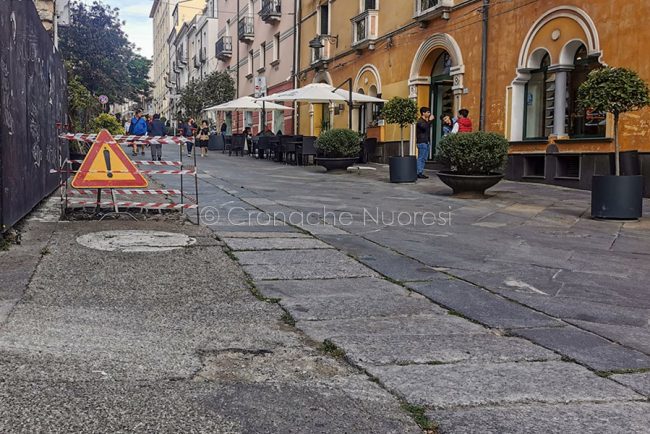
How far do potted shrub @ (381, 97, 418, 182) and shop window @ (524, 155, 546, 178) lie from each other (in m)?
2.57

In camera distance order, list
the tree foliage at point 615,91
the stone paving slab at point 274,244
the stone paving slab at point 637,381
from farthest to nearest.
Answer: the tree foliage at point 615,91
the stone paving slab at point 274,244
the stone paving slab at point 637,381

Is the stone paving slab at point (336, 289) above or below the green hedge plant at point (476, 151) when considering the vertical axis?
below

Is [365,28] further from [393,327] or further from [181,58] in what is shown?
[181,58]

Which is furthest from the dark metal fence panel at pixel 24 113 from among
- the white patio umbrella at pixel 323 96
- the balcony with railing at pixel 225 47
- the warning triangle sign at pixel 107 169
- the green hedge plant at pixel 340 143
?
the balcony with railing at pixel 225 47

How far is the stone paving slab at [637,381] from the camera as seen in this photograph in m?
3.22

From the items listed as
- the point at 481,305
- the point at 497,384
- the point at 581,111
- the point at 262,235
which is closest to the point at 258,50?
the point at 581,111

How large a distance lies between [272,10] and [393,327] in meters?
31.5

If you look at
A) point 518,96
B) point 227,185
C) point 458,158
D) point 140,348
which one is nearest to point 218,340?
point 140,348

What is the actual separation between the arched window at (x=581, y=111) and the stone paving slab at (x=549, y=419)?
1113 cm

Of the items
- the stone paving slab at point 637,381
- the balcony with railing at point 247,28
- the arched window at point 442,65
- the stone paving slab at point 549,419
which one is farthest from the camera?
the balcony with railing at point 247,28

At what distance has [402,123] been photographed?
596 inches

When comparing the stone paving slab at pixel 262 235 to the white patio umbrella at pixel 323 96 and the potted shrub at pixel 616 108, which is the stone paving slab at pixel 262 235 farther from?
the white patio umbrella at pixel 323 96

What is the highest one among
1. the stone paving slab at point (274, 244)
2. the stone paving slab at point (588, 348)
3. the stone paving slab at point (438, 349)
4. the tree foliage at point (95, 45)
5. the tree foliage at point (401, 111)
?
the tree foliage at point (95, 45)

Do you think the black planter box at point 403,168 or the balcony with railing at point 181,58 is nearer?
the black planter box at point 403,168
